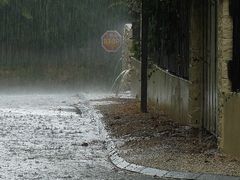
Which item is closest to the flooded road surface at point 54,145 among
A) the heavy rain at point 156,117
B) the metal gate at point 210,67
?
the heavy rain at point 156,117

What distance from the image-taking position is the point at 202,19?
1386 centimetres

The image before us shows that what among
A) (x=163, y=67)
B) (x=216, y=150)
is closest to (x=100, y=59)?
(x=163, y=67)

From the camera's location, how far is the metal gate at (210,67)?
40.9 ft

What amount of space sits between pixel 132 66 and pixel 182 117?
36.5 ft

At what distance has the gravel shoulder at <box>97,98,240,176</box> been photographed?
33.1 ft

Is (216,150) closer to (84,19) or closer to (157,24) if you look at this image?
(157,24)

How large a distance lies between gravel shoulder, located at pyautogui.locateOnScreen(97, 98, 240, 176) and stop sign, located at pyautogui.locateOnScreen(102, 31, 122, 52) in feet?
62.8

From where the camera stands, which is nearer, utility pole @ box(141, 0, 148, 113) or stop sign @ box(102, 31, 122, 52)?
utility pole @ box(141, 0, 148, 113)

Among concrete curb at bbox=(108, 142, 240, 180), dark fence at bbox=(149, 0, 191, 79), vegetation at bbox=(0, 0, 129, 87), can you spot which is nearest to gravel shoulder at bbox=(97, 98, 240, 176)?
concrete curb at bbox=(108, 142, 240, 180)

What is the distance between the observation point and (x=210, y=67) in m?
13.1

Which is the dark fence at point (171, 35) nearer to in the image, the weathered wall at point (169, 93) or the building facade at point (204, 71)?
the building facade at point (204, 71)

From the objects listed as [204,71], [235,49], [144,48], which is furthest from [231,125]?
[144,48]

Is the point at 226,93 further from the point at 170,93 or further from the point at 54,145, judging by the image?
the point at 170,93

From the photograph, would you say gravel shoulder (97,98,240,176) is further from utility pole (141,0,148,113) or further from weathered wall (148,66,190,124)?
utility pole (141,0,148,113)
